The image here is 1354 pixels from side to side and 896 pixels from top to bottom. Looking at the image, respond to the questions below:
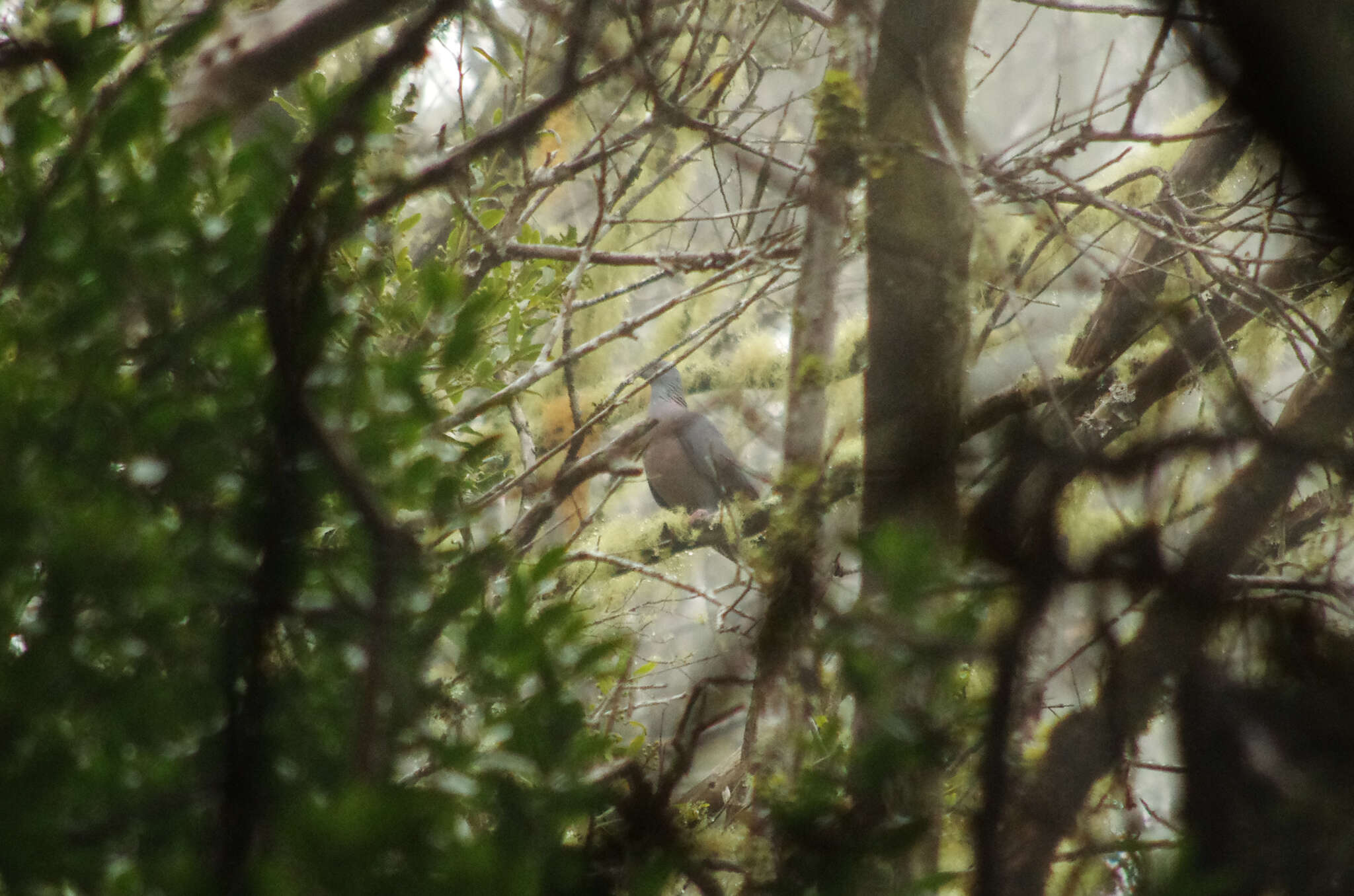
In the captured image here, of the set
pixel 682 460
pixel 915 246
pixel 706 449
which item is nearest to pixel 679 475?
pixel 682 460

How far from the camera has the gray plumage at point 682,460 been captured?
2.57 m

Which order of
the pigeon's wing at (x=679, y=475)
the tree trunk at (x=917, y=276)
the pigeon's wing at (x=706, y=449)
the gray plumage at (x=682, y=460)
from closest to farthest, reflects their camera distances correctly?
the tree trunk at (x=917, y=276) < the pigeon's wing at (x=706, y=449) < the gray plumage at (x=682, y=460) < the pigeon's wing at (x=679, y=475)

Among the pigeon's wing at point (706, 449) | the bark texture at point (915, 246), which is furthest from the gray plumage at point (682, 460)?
the bark texture at point (915, 246)

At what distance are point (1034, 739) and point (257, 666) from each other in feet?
1.77

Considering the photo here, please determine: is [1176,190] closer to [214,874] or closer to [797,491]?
[797,491]

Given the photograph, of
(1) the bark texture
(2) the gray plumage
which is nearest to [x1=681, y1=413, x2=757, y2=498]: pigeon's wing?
(2) the gray plumage

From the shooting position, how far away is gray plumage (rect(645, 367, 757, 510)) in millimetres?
2572

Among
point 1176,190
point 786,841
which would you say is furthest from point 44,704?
point 1176,190

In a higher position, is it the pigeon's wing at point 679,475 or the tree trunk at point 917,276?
the pigeon's wing at point 679,475

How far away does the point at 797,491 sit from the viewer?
2.85ft

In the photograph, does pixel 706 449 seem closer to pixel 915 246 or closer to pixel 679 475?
pixel 679 475

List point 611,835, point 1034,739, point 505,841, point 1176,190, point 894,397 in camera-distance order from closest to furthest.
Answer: point 505,841 → point 611,835 → point 1034,739 → point 894,397 → point 1176,190

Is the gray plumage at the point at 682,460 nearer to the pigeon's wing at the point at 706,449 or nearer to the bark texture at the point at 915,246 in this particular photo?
the pigeon's wing at the point at 706,449

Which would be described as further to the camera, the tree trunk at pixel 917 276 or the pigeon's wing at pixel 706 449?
the pigeon's wing at pixel 706 449
